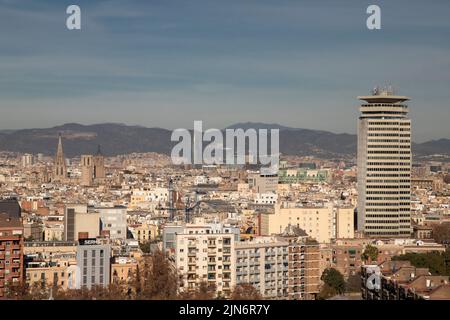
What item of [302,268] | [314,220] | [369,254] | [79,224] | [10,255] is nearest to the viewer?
[10,255]

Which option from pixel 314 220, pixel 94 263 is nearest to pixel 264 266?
pixel 94 263

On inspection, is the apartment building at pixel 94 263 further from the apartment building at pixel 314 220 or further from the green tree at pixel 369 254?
the apartment building at pixel 314 220

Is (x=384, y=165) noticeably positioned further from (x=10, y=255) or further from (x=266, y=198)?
(x=10, y=255)

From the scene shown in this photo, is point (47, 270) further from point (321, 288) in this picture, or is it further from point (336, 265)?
point (336, 265)

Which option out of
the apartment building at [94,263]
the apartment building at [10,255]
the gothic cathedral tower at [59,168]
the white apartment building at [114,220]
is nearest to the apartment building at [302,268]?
the apartment building at [94,263]

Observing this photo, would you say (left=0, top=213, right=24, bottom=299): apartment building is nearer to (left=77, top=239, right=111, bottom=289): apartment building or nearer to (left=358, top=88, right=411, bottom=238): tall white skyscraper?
(left=77, top=239, right=111, bottom=289): apartment building

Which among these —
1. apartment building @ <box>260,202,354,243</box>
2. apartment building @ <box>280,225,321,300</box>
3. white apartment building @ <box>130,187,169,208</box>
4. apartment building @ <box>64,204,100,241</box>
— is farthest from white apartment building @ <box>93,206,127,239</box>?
white apartment building @ <box>130,187,169,208</box>
